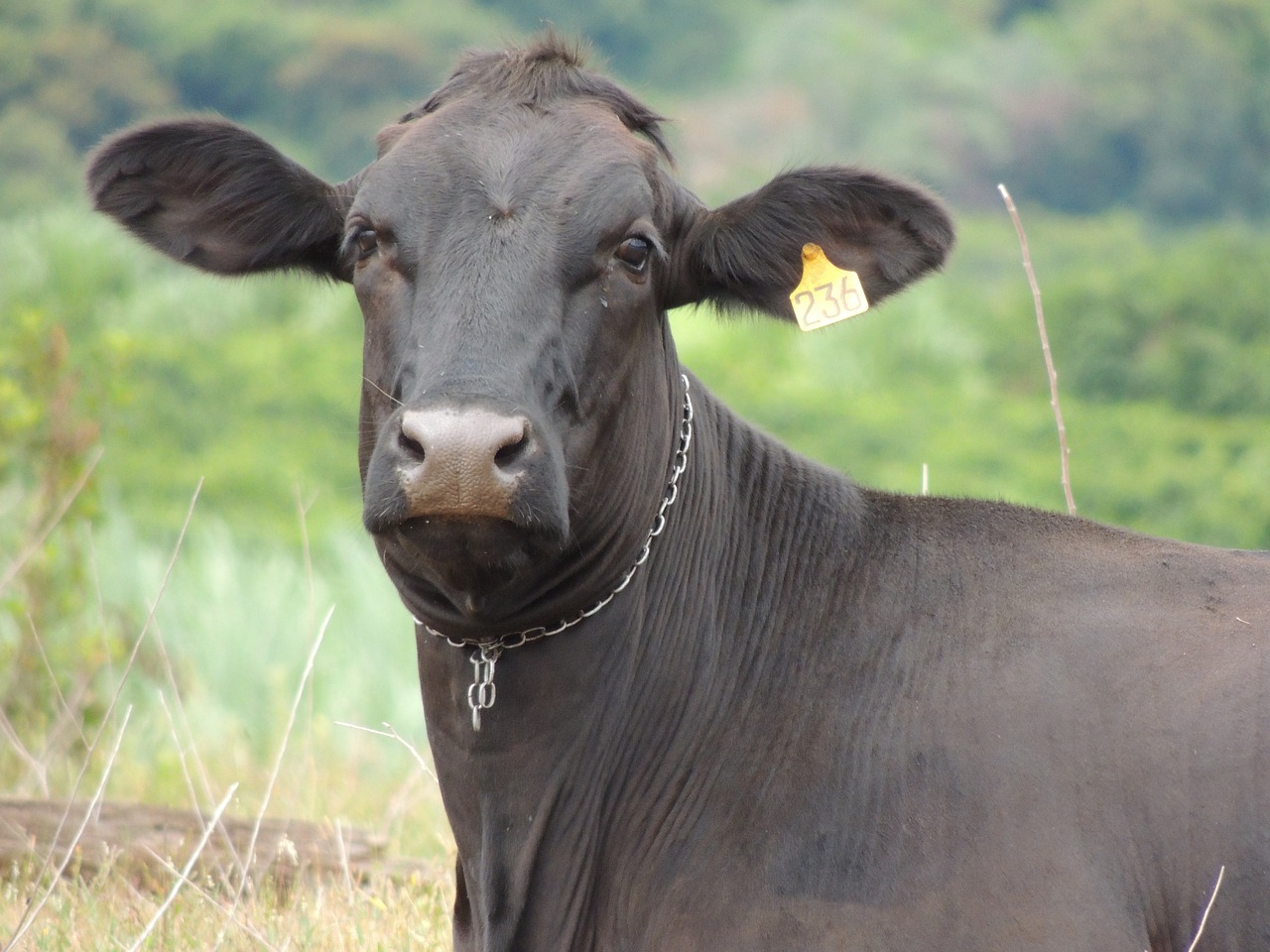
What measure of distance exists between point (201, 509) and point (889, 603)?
15.1 meters

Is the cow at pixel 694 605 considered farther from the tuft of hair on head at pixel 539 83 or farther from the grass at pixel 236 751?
A: the grass at pixel 236 751

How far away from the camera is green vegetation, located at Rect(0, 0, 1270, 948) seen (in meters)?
9.09

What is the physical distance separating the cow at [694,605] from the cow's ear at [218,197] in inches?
0.4

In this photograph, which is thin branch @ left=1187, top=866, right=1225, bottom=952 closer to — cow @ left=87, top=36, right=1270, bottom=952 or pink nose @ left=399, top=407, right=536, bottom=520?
cow @ left=87, top=36, right=1270, bottom=952

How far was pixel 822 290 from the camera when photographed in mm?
4590

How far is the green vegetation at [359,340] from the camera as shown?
358 inches

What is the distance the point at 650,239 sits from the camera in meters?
4.23

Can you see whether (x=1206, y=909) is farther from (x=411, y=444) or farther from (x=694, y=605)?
(x=411, y=444)

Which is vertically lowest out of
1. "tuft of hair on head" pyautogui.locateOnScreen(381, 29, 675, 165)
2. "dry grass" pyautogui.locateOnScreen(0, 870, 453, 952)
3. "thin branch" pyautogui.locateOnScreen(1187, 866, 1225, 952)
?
"dry grass" pyautogui.locateOnScreen(0, 870, 453, 952)

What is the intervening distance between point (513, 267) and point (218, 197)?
1.21 metres

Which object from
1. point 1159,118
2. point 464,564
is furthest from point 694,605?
point 1159,118

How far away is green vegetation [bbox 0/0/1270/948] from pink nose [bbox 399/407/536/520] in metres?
1.37

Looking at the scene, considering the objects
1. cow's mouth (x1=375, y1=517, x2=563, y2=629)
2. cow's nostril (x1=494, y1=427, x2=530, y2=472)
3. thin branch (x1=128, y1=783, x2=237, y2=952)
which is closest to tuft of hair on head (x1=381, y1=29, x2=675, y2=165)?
cow's nostril (x1=494, y1=427, x2=530, y2=472)

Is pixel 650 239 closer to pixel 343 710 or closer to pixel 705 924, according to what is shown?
pixel 705 924
